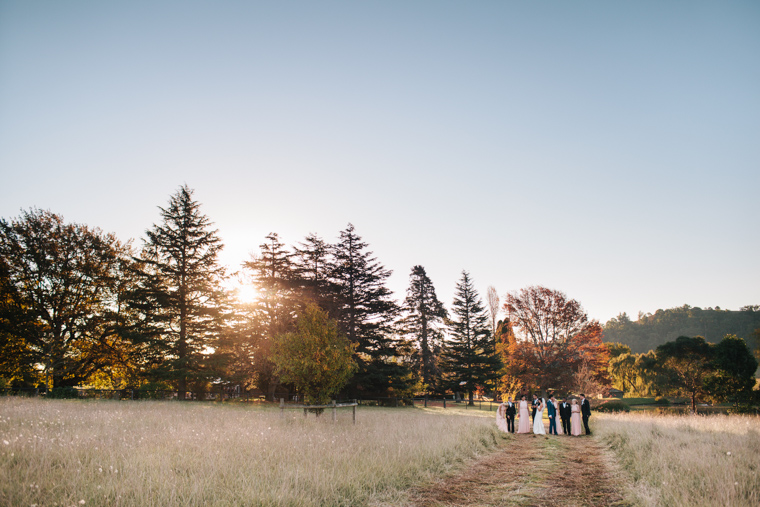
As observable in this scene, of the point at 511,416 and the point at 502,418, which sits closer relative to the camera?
the point at 511,416

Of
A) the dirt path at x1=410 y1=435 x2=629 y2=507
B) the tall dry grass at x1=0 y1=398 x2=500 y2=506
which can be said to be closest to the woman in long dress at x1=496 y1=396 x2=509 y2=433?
the dirt path at x1=410 y1=435 x2=629 y2=507

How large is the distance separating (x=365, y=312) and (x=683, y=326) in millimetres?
118164

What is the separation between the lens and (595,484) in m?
8.35

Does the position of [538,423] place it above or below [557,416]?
below

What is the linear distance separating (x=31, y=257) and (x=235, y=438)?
96.3 feet

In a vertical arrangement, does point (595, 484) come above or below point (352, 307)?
below

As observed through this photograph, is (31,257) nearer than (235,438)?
No

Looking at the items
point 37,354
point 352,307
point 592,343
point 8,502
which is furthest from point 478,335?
point 8,502

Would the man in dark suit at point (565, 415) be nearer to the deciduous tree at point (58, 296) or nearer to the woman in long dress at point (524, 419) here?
the woman in long dress at point (524, 419)

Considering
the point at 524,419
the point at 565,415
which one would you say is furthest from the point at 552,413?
the point at 524,419

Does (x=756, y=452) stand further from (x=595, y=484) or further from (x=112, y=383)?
(x=112, y=383)

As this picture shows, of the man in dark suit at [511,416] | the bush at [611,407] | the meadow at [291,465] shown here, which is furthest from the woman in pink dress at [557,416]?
the bush at [611,407]

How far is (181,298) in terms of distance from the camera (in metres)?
30.3

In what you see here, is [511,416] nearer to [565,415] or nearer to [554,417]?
[554,417]
